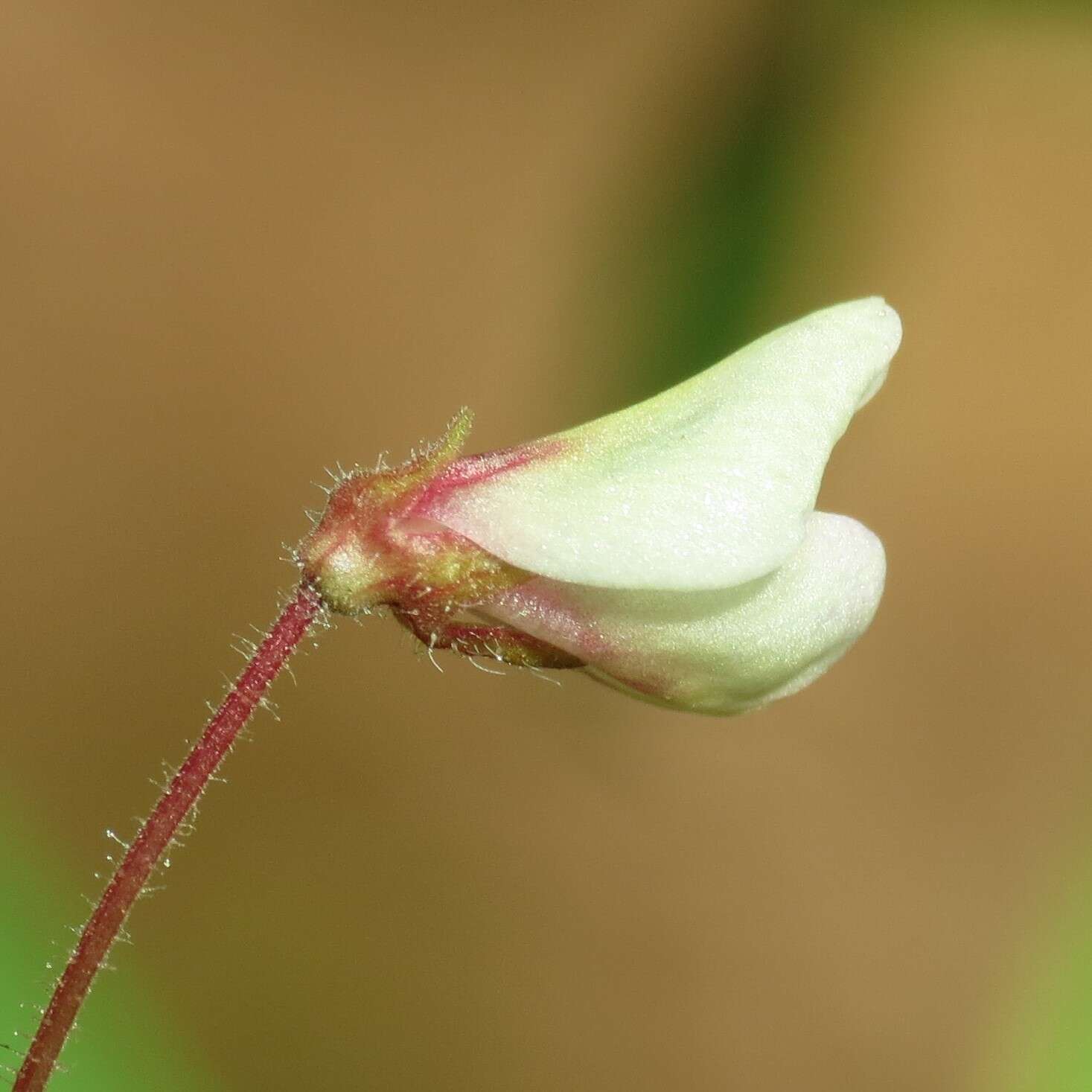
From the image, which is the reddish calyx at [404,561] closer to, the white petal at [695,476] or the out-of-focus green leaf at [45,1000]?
the white petal at [695,476]

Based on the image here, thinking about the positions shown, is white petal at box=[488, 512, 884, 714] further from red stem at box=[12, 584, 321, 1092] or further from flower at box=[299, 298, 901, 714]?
red stem at box=[12, 584, 321, 1092]

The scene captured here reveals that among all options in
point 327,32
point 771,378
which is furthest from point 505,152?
point 771,378

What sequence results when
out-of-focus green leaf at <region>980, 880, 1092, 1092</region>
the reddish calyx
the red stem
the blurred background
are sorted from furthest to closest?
the blurred background → out-of-focus green leaf at <region>980, 880, 1092, 1092</region> → the reddish calyx → the red stem

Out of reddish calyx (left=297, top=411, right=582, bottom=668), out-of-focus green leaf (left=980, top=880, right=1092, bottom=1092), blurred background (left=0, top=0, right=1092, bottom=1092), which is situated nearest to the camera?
reddish calyx (left=297, top=411, right=582, bottom=668)

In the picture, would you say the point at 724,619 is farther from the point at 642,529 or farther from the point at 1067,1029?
the point at 1067,1029

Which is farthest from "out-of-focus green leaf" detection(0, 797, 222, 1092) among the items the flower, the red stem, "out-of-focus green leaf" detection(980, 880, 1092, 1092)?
"out-of-focus green leaf" detection(980, 880, 1092, 1092)

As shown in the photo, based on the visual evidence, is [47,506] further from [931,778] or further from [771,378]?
[771,378]

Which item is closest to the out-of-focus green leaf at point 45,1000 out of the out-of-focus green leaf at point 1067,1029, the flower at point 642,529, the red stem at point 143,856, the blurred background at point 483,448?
the blurred background at point 483,448
